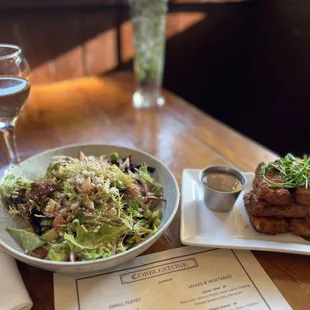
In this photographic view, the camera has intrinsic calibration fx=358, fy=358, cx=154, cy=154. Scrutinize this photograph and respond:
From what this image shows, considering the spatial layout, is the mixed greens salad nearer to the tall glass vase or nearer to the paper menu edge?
the paper menu edge

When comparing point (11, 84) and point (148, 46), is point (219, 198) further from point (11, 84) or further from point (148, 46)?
point (148, 46)

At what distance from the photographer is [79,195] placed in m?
0.83

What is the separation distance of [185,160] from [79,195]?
0.52 metres

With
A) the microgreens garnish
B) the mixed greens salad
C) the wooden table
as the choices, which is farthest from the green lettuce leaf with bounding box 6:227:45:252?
the microgreens garnish

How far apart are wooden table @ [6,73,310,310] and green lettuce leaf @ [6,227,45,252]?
0.26 m

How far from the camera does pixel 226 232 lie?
34.7 inches

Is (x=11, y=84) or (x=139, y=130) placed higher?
(x=11, y=84)

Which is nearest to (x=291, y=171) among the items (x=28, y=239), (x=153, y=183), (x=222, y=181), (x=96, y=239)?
(x=222, y=181)

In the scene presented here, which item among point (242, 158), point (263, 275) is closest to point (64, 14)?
point (242, 158)

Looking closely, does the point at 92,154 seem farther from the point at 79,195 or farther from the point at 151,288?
the point at 151,288

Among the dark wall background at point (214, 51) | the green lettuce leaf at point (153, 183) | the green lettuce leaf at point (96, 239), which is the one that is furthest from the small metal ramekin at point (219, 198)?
the dark wall background at point (214, 51)

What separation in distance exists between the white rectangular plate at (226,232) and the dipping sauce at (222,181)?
54 mm

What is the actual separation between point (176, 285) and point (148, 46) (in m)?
1.18

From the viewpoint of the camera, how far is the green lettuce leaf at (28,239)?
775mm
